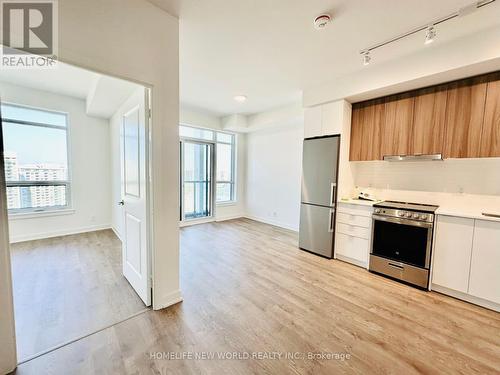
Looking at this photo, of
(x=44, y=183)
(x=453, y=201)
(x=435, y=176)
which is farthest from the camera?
(x=44, y=183)

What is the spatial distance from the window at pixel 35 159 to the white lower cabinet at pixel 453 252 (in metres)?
6.40

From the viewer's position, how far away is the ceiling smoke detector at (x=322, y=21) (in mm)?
1938

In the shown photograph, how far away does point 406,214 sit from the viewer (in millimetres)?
2672

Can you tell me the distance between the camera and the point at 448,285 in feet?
7.98

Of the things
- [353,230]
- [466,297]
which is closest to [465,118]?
[353,230]

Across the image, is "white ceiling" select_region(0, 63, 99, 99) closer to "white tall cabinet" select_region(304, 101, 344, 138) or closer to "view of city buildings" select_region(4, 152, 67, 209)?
"view of city buildings" select_region(4, 152, 67, 209)

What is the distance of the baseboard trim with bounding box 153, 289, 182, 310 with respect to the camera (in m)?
2.09

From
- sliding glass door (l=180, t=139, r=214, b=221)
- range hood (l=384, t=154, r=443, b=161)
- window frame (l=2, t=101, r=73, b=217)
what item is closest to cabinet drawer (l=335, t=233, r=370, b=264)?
range hood (l=384, t=154, r=443, b=161)

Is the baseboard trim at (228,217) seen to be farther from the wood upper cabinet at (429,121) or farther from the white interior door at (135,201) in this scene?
the wood upper cabinet at (429,121)

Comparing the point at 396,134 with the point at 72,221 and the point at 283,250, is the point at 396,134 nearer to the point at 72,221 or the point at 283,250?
the point at 283,250

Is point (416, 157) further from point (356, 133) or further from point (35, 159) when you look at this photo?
point (35, 159)

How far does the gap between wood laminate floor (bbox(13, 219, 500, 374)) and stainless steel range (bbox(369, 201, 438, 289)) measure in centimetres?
16

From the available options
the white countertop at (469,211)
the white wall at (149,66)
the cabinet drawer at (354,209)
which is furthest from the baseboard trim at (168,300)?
the white countertop at (469,211)

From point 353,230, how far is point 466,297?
1.33 meters
